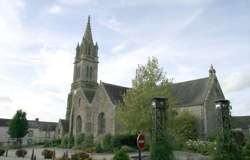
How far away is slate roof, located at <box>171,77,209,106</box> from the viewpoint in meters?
29.1

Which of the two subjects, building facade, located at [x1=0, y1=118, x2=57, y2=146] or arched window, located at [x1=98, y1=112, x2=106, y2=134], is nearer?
arched window, located at [x1=98, y1=112, x2=106, y2=134]

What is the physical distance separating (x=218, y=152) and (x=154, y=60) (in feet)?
40.2

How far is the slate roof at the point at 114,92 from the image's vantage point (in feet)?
106

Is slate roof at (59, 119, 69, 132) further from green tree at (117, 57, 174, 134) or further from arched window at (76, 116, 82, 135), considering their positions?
green tree at (117, 57, 174, 134)

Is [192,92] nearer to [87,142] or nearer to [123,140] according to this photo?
[123,140]

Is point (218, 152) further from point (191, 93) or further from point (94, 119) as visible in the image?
point (94, 119)

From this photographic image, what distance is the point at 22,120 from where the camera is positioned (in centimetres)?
4475

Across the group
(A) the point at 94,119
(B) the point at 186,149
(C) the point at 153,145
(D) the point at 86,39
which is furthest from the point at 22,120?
(C) the point at 153,145

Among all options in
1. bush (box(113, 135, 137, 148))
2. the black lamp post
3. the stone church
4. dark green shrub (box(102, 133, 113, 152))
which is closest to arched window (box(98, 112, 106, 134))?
the stone church

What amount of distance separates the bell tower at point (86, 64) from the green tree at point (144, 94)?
29.0 metres

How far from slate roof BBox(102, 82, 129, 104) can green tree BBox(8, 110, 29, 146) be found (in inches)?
836

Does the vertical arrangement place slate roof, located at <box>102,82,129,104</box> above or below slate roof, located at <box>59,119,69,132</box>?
above

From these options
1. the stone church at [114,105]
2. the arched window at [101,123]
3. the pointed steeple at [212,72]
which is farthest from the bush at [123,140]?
the pointed steeple at [212,72]

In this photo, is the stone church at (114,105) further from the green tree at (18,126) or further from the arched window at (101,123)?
the green tree at (18,126)
